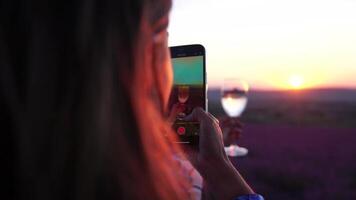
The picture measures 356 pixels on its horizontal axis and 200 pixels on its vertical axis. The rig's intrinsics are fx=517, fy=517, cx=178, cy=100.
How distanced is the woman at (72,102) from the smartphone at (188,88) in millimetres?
346

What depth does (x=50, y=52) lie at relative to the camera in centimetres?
40

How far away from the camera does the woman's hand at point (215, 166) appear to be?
2.00ft

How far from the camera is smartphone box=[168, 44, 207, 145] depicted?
31.7 inches

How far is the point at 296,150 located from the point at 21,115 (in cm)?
256

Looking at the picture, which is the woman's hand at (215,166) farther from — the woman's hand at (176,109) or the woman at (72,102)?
the woman at (72,102)

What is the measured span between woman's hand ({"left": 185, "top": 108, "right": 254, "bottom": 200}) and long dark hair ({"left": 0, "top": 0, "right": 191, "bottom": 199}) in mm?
220

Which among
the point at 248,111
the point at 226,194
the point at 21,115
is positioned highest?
the point at 21,115

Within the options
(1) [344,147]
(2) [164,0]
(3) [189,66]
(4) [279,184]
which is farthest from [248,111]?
(2) [164,0]

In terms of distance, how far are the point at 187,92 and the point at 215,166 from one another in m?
0.24

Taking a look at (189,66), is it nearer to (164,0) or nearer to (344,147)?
(164,0)

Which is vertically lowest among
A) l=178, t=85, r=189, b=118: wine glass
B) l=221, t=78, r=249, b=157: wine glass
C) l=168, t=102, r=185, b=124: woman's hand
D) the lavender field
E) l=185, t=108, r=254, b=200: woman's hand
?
the lavender field

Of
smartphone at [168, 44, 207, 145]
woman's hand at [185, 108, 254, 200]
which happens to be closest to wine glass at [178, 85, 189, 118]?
smartphone at [168, 44, 207, 145]

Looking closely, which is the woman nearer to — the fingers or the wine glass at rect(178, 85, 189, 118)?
the fingers

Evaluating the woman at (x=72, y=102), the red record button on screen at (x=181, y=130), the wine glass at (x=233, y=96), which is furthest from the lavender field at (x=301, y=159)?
the woman at (x=72, y=102)
